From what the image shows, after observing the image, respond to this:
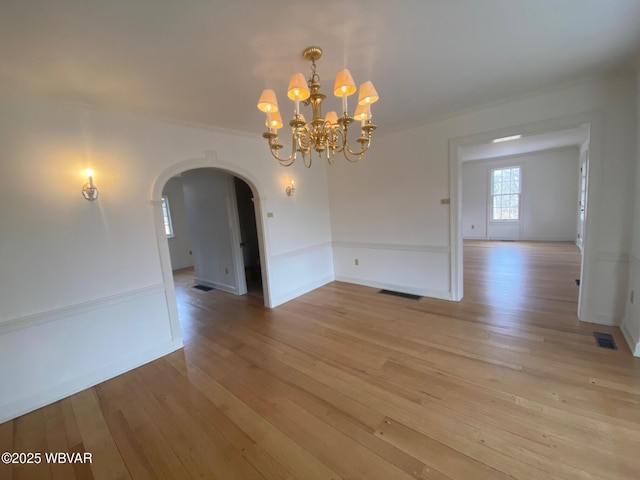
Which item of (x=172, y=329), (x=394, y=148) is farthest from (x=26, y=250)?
(x=394, y=148)

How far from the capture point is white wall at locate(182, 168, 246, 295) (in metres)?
4.82

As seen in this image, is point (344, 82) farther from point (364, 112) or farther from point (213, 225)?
point (213, 225)

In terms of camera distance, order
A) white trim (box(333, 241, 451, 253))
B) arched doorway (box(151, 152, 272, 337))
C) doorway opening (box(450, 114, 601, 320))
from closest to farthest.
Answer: doorway opening (box(450, 114, 601, 320)) → arched doorway (box(151, 152, 272, 337)) → white trim (box(333, 241, 451, 253))

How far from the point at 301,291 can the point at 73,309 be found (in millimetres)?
3021

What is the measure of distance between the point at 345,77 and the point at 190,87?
1.48 meters

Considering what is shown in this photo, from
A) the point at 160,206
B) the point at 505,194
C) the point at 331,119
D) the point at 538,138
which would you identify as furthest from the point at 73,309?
the point at 505,194

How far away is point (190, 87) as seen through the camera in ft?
7.68

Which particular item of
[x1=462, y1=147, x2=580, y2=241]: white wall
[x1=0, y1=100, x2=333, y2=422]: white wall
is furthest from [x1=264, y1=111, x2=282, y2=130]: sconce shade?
[x1=462, y1=147, x2=580, y2=241]: white wall

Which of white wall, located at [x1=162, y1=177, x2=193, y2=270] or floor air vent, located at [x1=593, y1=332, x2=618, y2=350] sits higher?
white wall, located at [x1=162, y1=177, x2=193, y2=270]

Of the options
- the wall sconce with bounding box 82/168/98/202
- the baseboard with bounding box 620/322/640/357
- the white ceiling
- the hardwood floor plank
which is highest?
the white ceiling

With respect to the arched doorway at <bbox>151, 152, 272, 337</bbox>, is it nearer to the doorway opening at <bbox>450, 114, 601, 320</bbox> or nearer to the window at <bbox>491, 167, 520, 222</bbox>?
the doorway opening at <bbox>450, 114, 601, 320</bbox>

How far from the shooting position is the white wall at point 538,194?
778 centimetres

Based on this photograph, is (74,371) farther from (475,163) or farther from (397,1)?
(475,163)

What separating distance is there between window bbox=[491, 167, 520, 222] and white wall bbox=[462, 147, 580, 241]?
132 mm
